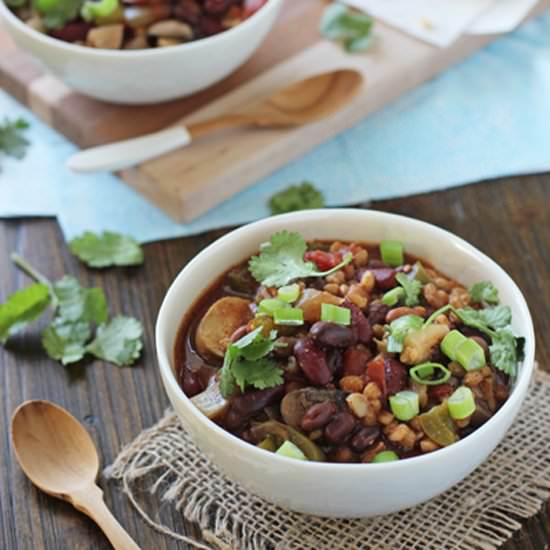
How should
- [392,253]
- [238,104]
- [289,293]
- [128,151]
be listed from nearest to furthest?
[289,293] → [392,253] → [128,151] → [238,104]

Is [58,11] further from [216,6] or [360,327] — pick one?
[360,327]

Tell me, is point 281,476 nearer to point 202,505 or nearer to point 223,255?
point 202,505

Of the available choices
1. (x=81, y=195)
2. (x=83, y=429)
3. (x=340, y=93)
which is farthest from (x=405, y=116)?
(x=83, y=429)

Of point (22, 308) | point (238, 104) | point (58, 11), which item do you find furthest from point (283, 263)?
point (58, 11)

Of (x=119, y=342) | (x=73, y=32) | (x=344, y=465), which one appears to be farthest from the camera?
(x=73, y=32)

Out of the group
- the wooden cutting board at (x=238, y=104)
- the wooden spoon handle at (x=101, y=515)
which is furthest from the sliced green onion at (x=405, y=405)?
the wooden cutting board at (x=238, y=104)
